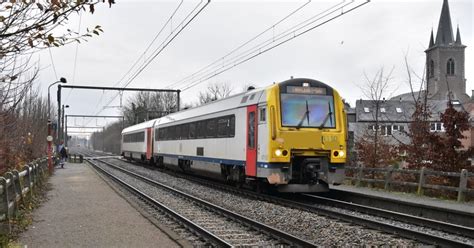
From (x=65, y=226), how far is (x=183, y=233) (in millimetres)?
2505

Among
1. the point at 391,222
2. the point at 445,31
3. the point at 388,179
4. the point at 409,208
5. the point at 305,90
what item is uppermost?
the point at 445,31

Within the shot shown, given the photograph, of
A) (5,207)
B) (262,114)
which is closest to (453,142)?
(262,114)

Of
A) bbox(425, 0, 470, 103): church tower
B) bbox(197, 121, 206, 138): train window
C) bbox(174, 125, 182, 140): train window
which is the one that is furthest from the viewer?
bbox(425, 0, 470, 103): church tower

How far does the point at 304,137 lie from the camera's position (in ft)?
47.4

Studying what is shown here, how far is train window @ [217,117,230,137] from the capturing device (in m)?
18.0

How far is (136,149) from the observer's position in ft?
137

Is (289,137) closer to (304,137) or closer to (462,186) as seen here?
(304,137)

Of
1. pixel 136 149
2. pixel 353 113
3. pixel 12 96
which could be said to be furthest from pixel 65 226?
pixel 353 113

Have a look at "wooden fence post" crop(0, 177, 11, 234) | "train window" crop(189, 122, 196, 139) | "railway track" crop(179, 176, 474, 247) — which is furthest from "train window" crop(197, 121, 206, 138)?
"wooden fence post" crop(0, 177, 11, 234)

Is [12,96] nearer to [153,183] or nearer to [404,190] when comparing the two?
[153,183]

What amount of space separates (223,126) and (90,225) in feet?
28.3

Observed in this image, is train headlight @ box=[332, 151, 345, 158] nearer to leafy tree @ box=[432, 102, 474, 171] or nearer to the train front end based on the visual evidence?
the train front end

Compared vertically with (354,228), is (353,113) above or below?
above

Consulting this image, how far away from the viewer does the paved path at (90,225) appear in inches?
342
